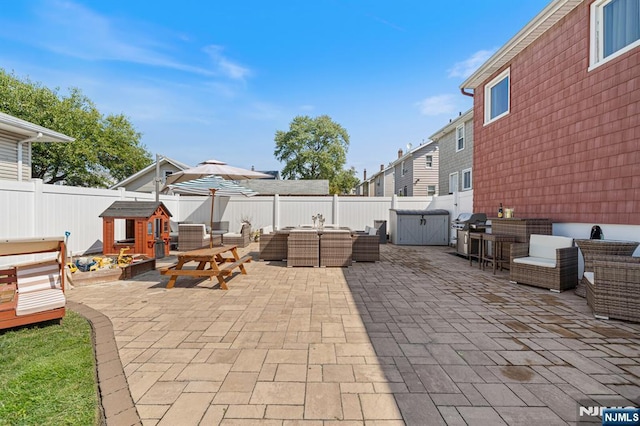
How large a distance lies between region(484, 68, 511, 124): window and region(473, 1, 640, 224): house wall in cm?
26

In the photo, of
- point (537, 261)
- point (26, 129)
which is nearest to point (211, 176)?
point (26, 129)

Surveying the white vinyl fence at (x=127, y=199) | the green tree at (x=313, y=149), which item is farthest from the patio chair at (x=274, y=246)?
the green tree at (x=313, y=149)

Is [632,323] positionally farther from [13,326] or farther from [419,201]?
[419,201]

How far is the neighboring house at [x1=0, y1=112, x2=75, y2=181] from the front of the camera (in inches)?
324

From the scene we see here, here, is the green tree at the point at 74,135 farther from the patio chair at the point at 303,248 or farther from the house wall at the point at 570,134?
the house wall at the point at 570,134

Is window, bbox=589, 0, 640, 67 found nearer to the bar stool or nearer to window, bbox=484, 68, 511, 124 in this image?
window, bbox=484, 68, 511, 124

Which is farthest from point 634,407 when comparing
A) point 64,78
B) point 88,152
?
point 64,78

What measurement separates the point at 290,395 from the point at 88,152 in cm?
2586

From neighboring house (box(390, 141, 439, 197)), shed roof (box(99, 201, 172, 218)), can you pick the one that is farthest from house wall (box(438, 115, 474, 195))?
shed roof (box(99, 201, 172, 218))

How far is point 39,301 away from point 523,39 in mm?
9728

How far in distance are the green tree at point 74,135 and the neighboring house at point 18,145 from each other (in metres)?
13.1

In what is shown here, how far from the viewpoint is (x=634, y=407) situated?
193 centimetres

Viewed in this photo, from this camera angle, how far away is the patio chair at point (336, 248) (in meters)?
6.87

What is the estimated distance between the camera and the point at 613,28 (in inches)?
194
